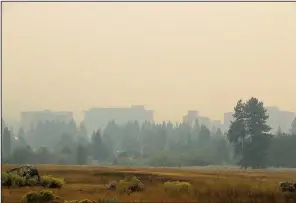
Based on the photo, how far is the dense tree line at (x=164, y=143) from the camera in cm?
659

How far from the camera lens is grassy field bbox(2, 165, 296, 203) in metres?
6.45

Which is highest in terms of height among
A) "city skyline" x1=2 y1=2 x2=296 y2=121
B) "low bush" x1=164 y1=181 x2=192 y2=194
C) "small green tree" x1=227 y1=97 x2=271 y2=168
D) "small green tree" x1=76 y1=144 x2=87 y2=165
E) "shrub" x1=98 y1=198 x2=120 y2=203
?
"city skyline" x1=2 y1=2 x2=296 y2=121

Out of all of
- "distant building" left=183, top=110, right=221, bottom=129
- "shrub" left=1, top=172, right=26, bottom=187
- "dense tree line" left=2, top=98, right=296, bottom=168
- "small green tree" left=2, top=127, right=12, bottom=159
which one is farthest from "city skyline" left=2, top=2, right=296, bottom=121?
"shrub" left=1, top=172, right=26, bottom=187

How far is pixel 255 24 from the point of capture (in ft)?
22.0

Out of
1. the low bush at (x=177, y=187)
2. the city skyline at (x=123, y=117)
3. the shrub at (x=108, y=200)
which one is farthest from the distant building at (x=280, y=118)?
the shrub at (x=108, y=200)

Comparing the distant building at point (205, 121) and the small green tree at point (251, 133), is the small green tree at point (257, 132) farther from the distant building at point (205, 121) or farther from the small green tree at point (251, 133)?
the distant building at point (205, 121)

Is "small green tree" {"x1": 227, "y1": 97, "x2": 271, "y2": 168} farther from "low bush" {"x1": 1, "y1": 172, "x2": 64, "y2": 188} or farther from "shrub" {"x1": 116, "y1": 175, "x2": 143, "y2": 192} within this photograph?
"low bush" {"x1": 1, "y1": 172, "x2": 64, "y2": 188}

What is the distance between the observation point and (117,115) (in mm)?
6625

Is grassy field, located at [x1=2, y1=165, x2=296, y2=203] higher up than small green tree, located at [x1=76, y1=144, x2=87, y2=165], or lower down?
lower down

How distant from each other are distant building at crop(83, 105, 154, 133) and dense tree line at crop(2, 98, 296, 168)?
0.25 ft

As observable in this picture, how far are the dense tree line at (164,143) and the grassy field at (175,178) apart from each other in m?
0.11

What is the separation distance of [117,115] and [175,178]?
1.07 m

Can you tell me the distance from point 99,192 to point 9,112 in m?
1.50

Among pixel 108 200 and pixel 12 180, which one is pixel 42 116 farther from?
pixel 108 200
